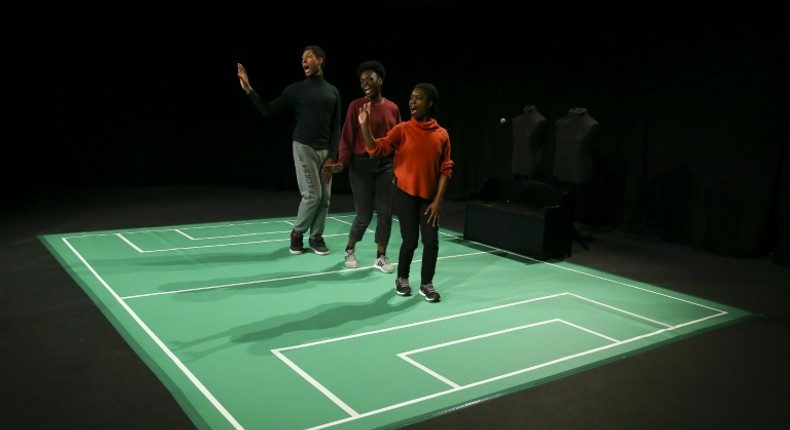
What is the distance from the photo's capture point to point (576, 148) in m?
5.95

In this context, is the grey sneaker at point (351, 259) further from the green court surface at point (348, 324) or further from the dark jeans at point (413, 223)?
the dark jeans at point (413, 223)

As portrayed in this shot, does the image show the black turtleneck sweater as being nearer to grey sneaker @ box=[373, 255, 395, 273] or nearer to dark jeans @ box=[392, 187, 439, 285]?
grey sneaker @ box=[373, 255, 395, 273]

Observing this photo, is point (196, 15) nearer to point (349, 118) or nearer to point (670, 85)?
point (349, 118)

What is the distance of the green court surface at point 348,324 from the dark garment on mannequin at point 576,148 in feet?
3.08

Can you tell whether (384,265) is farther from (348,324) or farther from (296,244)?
(348,324)

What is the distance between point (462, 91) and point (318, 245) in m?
3.67

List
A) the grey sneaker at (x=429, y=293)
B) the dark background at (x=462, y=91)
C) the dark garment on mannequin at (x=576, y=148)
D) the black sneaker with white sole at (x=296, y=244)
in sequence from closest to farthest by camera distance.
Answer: the grey sneaker at (x=429, y=293) < the black sneaker with white sole at (x=296, y=244) < the dark background at (x=462, y=91) < the dark garment on mannequin at (x=576, y=148)

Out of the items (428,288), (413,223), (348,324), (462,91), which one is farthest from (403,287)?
(462,91)

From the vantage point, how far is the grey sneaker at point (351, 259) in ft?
16.5

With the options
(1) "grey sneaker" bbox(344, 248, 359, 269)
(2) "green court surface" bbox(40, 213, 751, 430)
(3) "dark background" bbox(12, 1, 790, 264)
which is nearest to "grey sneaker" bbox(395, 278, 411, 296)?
(2) "green court surface" bbox(40, 213, 751, 430)

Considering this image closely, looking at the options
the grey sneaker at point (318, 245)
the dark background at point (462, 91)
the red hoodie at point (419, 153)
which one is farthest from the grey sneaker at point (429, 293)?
the dark background at point (462, 91)

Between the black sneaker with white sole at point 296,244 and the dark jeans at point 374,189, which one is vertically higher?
the dark jeans at point 374,189

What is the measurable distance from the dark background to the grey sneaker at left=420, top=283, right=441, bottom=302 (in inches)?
119

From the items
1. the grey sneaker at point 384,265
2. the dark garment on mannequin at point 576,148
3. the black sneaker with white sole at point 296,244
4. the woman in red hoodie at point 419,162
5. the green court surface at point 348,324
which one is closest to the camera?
the green court surface at point 348,324
